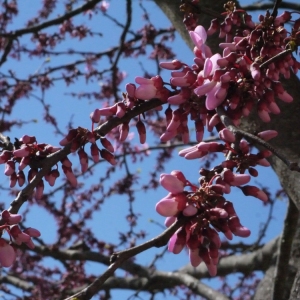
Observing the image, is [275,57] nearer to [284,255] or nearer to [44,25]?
[284,255]

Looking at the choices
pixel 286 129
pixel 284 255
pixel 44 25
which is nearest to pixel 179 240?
pixel 286 129

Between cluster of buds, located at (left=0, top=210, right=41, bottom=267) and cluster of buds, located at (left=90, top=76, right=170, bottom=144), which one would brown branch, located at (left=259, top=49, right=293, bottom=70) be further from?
cluster of buds, located at (left=0, top=210, right=41, bottom=267)

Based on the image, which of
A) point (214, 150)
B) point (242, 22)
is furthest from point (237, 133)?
point (242, 22)

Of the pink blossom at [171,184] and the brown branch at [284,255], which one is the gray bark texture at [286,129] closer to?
the pink blossom at [171,184]

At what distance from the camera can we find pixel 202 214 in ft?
3.54

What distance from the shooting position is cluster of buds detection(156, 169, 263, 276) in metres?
1.07

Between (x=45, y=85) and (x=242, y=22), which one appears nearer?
(x=242, y=22)

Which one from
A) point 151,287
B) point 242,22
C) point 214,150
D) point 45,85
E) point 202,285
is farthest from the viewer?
point 45,85

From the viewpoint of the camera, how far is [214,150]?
4.23 feet

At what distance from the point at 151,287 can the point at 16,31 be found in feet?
8.02

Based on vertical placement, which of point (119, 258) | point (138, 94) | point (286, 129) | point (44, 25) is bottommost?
point (119, 258)

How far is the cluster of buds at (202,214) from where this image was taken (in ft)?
3.52

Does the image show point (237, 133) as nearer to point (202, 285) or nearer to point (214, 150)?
point (214, 150)

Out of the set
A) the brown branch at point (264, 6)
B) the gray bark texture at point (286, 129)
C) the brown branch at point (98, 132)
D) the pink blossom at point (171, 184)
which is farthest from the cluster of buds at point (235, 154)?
the brown branch at point (264, 6)
